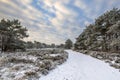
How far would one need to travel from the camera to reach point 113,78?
10.5 m

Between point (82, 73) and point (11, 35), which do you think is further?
point (11, 35)

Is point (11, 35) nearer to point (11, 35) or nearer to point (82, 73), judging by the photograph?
point (11, 35)

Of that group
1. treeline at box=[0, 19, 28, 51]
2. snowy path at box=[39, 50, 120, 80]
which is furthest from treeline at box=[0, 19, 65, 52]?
snowy path at box=[39, 50, 120, 80]

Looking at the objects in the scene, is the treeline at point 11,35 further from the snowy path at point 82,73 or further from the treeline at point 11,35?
the snowy path at point 82,73

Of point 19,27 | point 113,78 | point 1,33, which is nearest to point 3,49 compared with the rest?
point 1,33

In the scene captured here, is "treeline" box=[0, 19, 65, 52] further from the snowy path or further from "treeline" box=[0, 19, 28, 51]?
the snowy path

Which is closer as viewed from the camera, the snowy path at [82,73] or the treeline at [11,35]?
the snowy path at [82,73]

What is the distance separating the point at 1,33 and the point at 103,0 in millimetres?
23487

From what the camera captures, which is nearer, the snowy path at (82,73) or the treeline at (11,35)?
the snowy path at (82,73)

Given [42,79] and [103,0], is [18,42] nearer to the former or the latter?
[103,0]

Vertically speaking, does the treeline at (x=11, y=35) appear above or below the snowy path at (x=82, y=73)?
above

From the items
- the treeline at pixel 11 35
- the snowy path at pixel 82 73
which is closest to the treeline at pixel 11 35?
the treeline at pixel 11 35

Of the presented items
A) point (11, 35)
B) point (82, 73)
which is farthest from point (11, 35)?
point (82, 73)

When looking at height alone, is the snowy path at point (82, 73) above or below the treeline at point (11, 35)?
below
